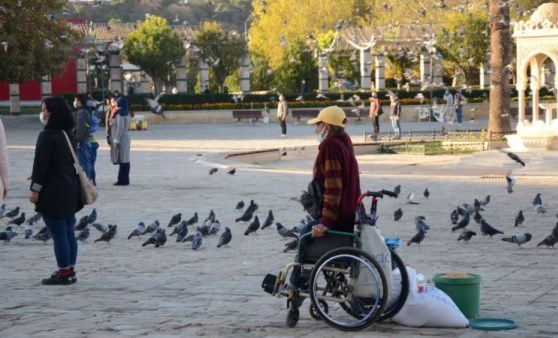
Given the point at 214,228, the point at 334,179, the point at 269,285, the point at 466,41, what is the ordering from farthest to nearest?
the point at 466,41, the point at 214,228, the point at 269,285, the point at 334,179

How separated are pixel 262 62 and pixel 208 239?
52.0 m

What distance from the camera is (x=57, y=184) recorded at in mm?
8961

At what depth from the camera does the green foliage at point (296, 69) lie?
51.8 metres

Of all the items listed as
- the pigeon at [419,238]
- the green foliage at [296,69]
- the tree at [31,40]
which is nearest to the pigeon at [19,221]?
the pigeon at [419,238]

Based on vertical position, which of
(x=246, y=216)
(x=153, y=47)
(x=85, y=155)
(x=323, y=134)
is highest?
(x=153, y=47)

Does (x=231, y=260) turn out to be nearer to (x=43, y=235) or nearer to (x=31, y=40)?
(x=43, y=235)

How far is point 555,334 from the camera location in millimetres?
6832

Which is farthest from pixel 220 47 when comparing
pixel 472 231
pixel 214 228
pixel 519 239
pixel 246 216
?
pixel 519 239

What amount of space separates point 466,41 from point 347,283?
143ft

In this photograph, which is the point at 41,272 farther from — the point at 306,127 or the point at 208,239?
the point at 306,127

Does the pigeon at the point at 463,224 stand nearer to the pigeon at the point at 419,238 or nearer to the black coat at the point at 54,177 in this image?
the pigeon at the point at 419,238

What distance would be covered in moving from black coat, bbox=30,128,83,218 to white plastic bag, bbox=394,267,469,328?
3031 mm

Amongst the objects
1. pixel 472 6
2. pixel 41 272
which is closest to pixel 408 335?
pixel 41 272

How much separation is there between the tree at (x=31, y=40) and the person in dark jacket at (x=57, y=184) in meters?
28.5
